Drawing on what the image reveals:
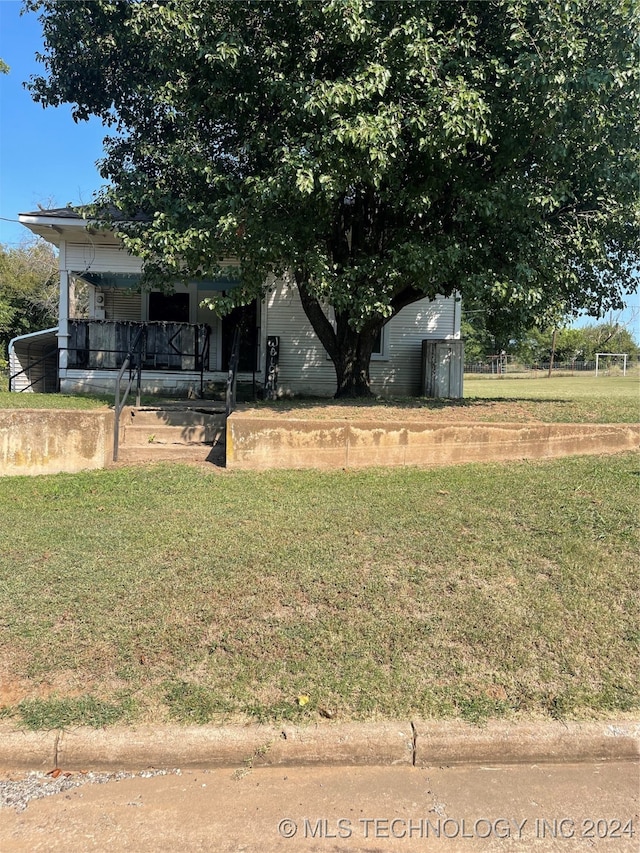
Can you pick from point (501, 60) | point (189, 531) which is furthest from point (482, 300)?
point (189, 531)

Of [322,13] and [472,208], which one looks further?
[472,208]

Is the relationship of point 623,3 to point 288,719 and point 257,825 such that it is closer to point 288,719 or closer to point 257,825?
point 288,719

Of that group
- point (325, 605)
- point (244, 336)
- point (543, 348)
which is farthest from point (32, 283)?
point (543, 348)

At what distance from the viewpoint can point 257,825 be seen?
248cm

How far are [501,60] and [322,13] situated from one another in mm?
2022

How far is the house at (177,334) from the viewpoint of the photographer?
12461 mm

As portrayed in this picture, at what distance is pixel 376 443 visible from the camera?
6.96m

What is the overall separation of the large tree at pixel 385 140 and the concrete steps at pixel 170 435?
1.95 metres

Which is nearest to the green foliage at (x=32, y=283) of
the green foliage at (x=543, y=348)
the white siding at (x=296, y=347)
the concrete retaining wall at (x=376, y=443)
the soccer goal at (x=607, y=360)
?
the white siding at (x=296, y=347)

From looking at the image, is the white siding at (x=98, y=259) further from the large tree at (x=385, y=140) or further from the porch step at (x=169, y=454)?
the porch step at (x=169, y=454)

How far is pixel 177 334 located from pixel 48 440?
5.68 m

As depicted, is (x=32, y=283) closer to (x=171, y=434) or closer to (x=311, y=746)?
(x=171, y=434)

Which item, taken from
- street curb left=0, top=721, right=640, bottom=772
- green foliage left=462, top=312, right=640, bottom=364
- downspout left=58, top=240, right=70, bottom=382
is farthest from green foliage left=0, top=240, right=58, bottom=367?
green foliage left=462, top=312, right=640, bottom=364

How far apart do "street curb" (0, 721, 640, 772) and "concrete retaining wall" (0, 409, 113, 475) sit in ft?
15.5
